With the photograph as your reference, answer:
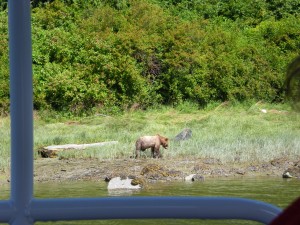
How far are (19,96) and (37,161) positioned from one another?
34.7 feet

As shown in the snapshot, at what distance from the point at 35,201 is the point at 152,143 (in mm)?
10350

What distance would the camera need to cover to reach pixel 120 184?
967 cm

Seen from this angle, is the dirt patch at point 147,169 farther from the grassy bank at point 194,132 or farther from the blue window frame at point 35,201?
the blue window frame at point 35,201

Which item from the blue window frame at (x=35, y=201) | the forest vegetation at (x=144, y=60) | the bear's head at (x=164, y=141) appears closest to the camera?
the blue window frame at (x=35, y=201)

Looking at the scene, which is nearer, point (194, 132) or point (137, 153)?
point (137, 153)

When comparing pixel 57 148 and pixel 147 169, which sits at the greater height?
pixel 147 169

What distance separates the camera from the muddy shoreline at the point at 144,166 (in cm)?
1039

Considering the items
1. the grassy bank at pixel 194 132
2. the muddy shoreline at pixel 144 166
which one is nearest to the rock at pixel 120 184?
the muddy shoreline at pixel 144 166

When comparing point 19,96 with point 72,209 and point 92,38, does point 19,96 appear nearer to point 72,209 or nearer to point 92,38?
point 72,209

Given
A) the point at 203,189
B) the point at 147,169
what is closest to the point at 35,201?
the point at 203,189

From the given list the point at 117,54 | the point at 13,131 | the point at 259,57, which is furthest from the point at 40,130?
the point at 13,131

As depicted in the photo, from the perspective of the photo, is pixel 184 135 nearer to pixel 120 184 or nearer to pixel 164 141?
pixel 164 141

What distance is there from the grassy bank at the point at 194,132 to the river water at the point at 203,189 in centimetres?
116

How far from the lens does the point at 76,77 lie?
1758 cm
